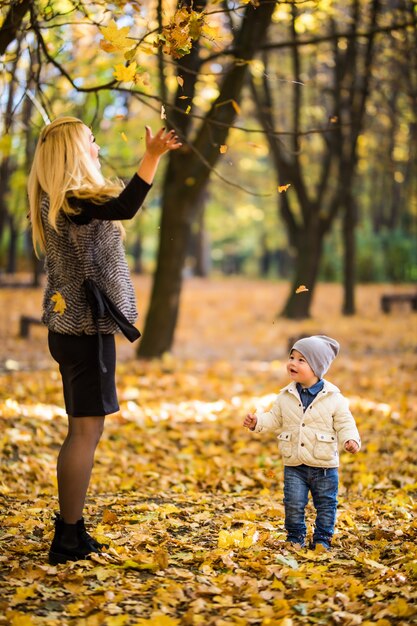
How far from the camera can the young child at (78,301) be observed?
371 cm

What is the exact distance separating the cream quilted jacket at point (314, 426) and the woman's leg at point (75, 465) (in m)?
0.93

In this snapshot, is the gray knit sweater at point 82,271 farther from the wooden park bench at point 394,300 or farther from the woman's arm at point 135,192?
the wooden park bench at point 394,300

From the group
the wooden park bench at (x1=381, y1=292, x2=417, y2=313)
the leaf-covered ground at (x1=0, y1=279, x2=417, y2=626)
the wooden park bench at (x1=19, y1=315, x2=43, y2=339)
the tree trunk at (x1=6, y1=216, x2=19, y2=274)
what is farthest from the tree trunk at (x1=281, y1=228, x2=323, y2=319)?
the tree trunk at (x1=6, y1=216, x2=19, y2=274)

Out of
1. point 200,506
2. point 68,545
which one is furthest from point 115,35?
point 200,506

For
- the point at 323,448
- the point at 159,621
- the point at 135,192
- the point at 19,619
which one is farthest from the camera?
the point at 323,448

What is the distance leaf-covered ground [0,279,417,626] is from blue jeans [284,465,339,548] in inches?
5.1

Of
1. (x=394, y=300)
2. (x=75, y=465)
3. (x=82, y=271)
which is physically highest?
(x=394, y=300)

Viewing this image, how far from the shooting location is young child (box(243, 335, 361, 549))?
161 inches

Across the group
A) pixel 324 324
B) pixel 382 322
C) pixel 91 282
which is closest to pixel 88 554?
pixel 91 282

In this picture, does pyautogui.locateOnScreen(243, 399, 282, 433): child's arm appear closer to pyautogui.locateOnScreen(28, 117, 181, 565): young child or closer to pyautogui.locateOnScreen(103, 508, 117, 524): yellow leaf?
pyautogui.locateOnScreen(28, 117, 181, 565): young child

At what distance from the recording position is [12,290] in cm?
2086

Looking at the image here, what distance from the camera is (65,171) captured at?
3.70 m

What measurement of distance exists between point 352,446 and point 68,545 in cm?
153

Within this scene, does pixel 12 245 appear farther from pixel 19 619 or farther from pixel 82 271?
pixel 19 619
